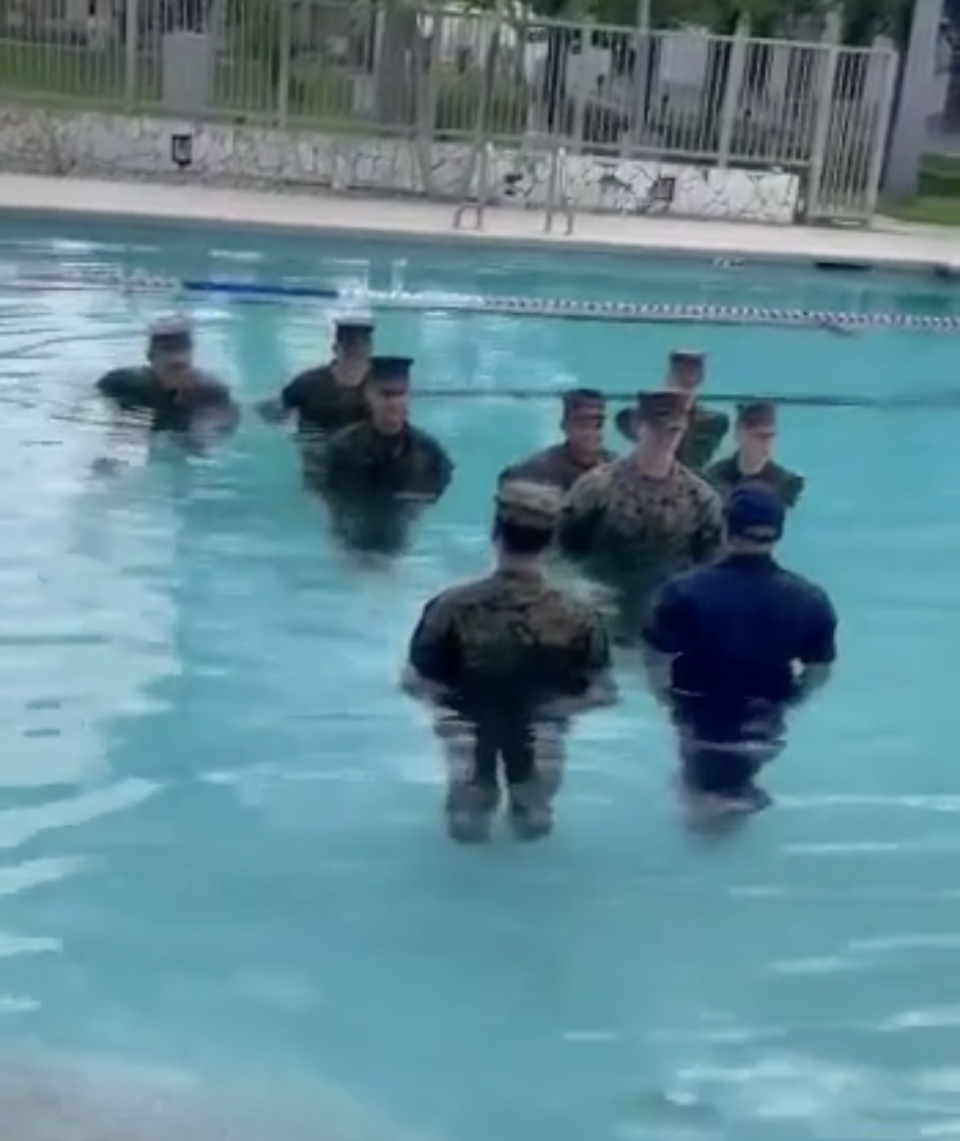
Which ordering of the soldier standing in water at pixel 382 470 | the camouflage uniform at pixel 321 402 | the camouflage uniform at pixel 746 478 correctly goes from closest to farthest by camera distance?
the camouflage uniform at pixel 746 478 → the soldier standing in water at pixel 382 470 → the camouflage uniform at pixel 321 402

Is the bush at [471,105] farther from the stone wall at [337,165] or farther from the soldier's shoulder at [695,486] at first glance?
the soldier's shoulder at [695,486]

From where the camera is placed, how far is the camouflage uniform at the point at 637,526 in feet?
28.9

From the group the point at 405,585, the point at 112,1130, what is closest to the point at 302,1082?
the point at 112,1130

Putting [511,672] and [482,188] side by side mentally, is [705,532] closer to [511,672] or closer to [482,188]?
[511,672]

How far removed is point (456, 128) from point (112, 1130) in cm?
1837

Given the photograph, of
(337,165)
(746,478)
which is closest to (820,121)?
(337,165)

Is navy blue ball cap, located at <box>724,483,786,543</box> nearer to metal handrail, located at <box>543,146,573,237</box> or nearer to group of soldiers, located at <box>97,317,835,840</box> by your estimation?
group of soldiers, located at <box>97,317,835,840</box>

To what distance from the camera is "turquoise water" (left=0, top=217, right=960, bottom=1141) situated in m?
5.90

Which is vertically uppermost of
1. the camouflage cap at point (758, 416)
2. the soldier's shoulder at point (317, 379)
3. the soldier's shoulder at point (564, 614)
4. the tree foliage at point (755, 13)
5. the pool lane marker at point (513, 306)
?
the tree foliage at point (755, 13)

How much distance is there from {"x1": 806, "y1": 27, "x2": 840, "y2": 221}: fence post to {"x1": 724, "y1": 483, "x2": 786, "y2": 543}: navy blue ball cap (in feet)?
54.0

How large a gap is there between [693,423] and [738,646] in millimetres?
3387

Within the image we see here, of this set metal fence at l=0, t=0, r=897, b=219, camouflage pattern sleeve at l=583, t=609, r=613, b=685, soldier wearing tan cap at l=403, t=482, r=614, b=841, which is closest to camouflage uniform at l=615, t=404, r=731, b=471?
soldier wearing tan cap at l=403, t=482, r=614, b=841

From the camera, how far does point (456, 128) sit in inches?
893

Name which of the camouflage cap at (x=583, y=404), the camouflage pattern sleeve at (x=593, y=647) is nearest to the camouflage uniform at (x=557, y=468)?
the camouflage cap at (x=583, y=404)
